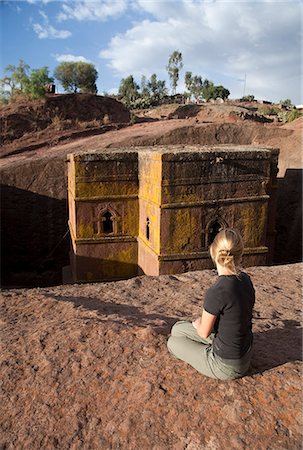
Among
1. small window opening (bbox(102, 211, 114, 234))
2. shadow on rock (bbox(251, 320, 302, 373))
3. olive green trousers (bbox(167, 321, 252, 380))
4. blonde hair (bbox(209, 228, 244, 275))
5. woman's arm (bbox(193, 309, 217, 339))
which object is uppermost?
blonde hair (bbox(209, 228, 244, 275))

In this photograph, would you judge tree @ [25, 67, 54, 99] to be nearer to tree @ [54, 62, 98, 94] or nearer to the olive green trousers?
tree @ [54, 62, 98, 94]

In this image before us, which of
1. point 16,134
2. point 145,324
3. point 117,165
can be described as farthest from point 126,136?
point 145,324

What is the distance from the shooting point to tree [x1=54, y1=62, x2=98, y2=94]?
109 feet

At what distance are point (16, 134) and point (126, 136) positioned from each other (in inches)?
260

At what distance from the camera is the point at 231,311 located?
2.53 metres

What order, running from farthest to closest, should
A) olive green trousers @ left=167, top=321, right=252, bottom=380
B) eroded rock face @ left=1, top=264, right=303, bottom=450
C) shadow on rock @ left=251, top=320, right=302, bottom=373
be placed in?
shadow on rock @ left=251, top=320, right=302, bottom=373 → olive green trousers @ left=167, top=321, right=252, bottom=380 → eroded rock face @ left=1, top=264, right=303, bottom=450

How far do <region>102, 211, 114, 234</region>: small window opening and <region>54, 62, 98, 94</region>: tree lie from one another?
2626 centimetres

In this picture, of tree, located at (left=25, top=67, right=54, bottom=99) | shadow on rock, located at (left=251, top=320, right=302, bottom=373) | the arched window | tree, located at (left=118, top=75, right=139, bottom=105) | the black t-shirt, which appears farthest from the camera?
tree, located at (left=118, top=75, right=139, bottom=105)

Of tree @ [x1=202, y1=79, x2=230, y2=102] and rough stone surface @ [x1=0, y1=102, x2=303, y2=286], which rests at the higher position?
tree @ [x1=202, y1=79, x2=230, y2=102]

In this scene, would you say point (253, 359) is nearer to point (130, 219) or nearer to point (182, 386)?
point (182, 386)

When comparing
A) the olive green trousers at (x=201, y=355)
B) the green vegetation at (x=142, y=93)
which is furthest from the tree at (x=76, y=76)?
the olive green trousers at (x=201, y=355)

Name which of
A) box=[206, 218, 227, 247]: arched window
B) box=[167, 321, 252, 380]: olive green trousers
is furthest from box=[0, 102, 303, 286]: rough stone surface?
box=[167, 321, 252, 380]: olive green trousers

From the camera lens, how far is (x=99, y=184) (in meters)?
10.3

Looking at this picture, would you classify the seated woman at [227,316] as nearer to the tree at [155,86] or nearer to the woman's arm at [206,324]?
the woman's arm at [206,324]
